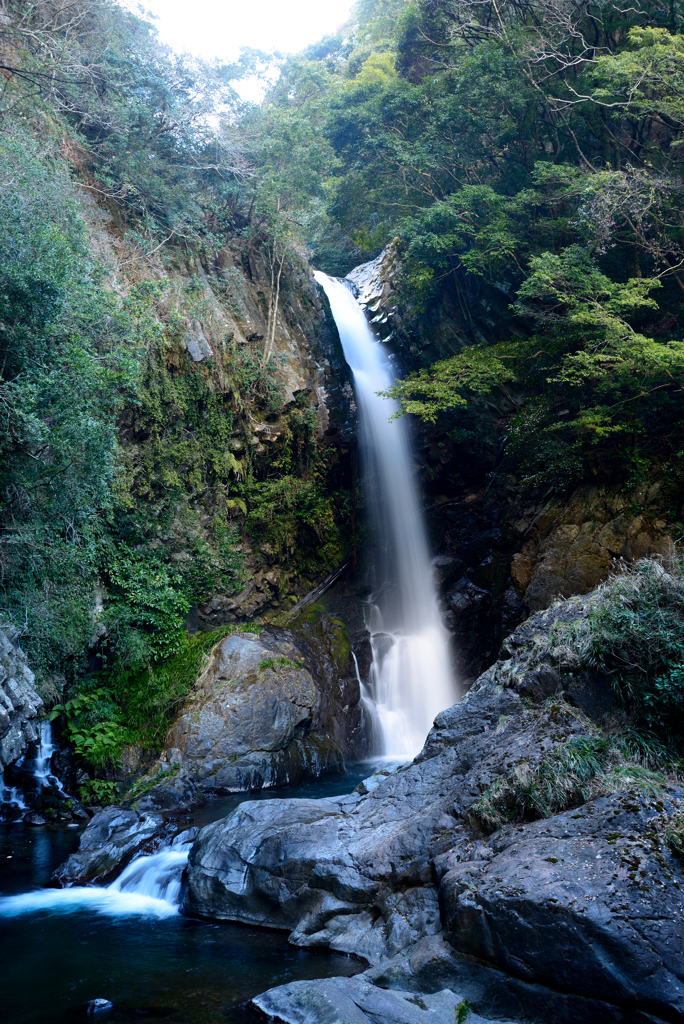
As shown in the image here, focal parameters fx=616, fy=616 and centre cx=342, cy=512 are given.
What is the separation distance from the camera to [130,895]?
7.58 m

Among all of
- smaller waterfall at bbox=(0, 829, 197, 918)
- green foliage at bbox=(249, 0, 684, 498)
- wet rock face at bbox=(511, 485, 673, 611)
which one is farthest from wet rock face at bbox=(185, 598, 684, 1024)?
green foliage at bbox=(249, 0, 684, 498)

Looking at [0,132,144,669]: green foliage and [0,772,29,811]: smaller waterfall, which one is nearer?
→ [0,132,144,669]: green foliage

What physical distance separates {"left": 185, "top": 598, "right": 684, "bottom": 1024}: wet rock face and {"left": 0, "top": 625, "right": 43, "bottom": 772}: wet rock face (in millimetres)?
2657

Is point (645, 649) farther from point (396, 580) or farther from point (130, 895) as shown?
point (396, 580)

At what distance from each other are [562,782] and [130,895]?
5514 millimetres

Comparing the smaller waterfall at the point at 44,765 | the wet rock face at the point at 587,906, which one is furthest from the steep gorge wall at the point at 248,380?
the wet rock face at the point at 587,906

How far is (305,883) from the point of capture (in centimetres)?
652

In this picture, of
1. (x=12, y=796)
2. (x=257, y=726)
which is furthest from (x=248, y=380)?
(x=12, y=796)

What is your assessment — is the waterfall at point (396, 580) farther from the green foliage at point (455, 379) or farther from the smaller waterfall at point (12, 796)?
the smaller waterfall at point (12, 796)

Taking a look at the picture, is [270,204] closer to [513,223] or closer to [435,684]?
[513,223]

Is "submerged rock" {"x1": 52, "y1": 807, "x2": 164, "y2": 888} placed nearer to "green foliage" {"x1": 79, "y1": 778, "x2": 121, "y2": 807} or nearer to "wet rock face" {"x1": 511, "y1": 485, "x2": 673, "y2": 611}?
"green foliage" {"x1": 79, "y1": 778, "x2": 121, "y2": 807}

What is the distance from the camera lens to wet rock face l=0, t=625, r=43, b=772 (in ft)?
23.9

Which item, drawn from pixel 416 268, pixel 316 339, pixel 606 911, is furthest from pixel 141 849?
pixel 416 268

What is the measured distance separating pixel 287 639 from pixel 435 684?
414cm
